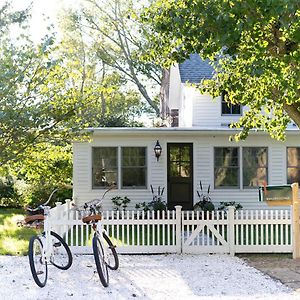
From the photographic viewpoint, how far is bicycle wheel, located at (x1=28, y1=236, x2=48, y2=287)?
6798 mm

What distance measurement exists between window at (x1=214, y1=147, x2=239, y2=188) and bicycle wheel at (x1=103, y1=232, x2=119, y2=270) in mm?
8314

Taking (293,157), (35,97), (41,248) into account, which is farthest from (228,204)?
(41,248)

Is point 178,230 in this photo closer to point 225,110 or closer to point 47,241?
point 47,241

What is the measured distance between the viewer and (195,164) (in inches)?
641

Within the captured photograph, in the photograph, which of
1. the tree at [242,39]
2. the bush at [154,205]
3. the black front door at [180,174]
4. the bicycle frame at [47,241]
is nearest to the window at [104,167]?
the bush at [154,205]

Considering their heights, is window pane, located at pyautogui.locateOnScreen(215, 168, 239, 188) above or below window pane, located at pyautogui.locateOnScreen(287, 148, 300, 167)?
below

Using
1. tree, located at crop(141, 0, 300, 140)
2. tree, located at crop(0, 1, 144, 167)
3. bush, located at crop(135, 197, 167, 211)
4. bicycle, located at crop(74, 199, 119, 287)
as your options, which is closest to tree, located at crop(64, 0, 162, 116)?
bush, located at crop(135, 197, 167, 211)

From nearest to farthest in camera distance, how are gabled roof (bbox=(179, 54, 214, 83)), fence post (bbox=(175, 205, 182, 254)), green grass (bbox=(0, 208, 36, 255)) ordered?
fence post (bbox=(175, 205, 182, 254))
green grass (bbox=(0, 208, 36, 255))
gabled roof (bbox=(179, 54, 214, 83))

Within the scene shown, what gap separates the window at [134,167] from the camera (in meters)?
16.1

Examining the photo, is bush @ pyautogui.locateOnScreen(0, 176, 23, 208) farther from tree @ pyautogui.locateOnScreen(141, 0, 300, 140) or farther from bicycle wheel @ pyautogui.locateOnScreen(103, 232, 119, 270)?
bicycle wheel @ pyautogui.locateOnScreen(103, 232, 119, 270)

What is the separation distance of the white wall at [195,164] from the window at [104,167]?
179 millimetres

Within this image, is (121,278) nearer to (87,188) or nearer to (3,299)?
(3,299)

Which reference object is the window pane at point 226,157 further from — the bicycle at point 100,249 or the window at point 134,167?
the bicycle at point 100,249

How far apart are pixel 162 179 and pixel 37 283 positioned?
9.61m
